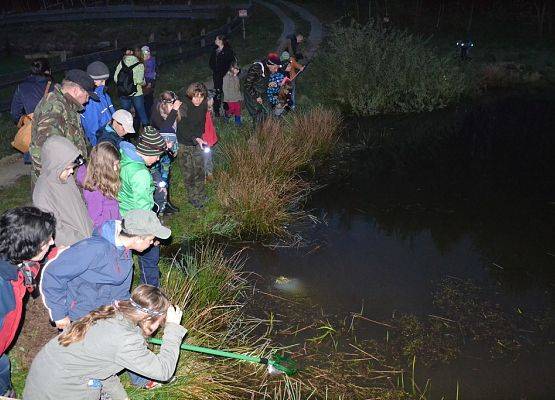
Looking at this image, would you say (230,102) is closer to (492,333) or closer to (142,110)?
(142,110)

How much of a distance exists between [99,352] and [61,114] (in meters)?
2.77

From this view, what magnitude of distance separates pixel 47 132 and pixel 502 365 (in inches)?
185

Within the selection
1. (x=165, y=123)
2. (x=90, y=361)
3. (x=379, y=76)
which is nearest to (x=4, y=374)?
(x=90, y=361)

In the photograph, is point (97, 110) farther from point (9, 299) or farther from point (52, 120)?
point (9, 299)

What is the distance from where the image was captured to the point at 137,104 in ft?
30.2

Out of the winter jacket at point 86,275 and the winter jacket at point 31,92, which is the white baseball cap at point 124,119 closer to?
the winter jacket at point 31,92

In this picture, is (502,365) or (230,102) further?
(230,102)

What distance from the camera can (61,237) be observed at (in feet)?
13.6

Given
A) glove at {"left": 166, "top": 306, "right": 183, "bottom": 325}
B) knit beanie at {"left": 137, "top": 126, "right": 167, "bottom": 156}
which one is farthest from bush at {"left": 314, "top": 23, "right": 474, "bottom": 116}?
glove at {"left": 166, "top": 306, "right": 183, "bottom": 325}

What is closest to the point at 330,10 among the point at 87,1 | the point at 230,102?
the point at 87,1

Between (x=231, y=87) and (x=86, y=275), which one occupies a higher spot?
(x=86, y=275)

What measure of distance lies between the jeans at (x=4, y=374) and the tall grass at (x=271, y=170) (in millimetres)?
3851

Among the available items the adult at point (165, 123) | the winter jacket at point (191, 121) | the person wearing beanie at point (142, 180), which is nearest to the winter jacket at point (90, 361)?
the person wearing beanie at point (142, 180)

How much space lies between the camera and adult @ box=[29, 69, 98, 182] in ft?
15.4
